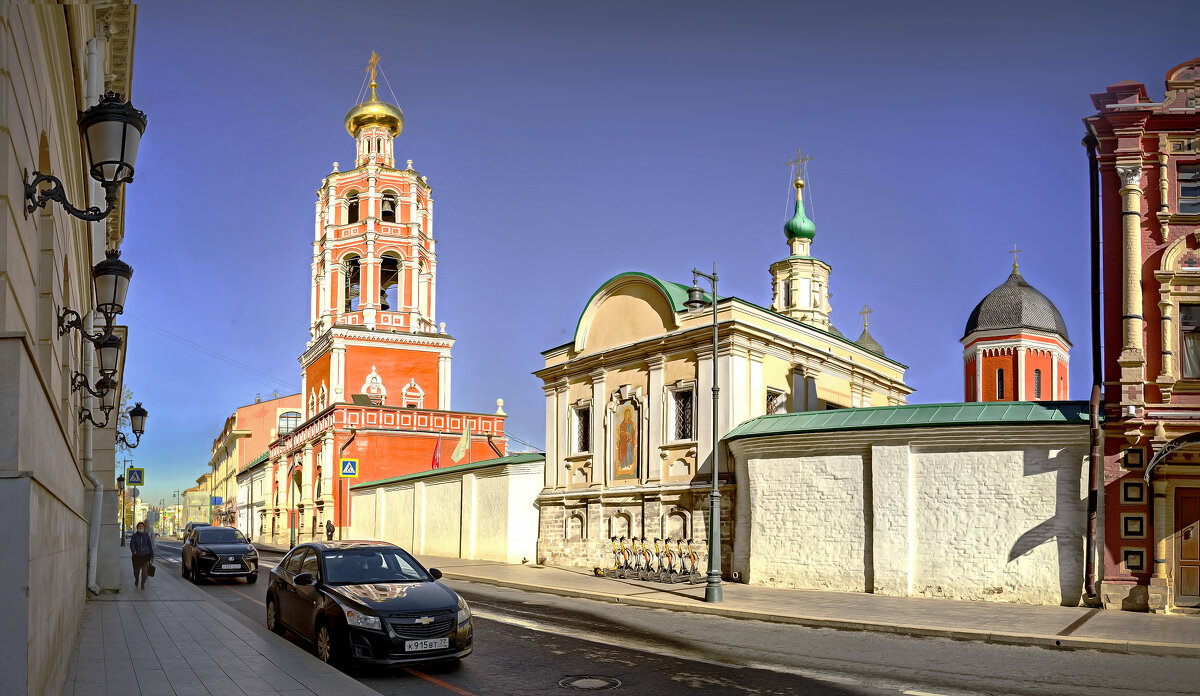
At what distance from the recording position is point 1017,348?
4859cm

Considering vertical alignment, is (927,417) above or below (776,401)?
below

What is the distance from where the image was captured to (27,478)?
529 centimetres

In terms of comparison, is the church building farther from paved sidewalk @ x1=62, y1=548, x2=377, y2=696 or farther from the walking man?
paved sidewalk @ x1=62, y1=548, x2=377, y2=696

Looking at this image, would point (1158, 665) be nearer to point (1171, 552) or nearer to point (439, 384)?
point (1171, 552)

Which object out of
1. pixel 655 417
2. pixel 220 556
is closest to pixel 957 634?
pixel 655 417

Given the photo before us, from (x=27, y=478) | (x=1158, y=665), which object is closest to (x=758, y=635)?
(x=1158, y=665)

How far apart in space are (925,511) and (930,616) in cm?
435

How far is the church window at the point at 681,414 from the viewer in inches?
1127

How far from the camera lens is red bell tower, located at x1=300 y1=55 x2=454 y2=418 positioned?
51.4 m

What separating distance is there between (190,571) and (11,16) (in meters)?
23.7

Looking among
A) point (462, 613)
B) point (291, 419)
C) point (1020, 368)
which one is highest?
point (1020, 368)

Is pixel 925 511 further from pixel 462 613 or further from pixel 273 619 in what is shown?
pixel 273 619

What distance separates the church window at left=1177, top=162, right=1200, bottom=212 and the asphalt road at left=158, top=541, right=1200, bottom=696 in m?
10.0

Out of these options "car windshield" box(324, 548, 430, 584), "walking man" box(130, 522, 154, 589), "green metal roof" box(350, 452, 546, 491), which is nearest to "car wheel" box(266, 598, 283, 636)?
"car windshield" box(324, 548, 430, 584)
